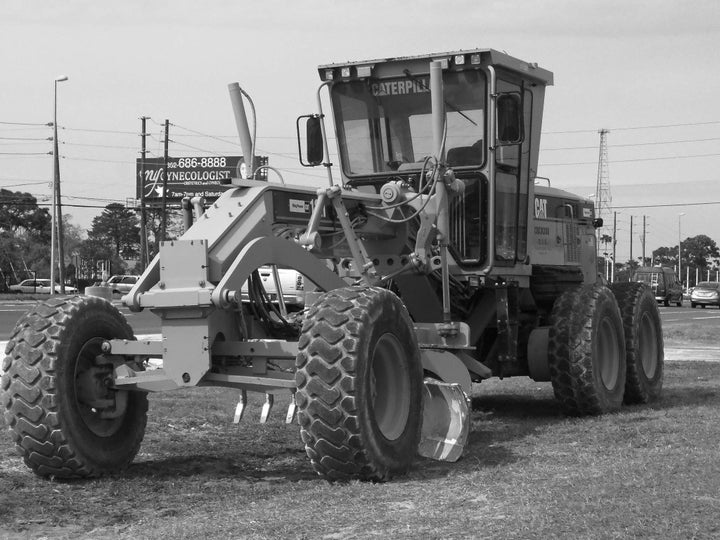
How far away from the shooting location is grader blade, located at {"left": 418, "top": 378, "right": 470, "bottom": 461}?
880cm

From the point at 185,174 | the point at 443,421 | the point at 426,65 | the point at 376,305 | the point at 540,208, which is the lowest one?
the point at 443,421

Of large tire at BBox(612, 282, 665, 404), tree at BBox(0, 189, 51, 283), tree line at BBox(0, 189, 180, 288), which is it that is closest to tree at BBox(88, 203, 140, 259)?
tree line at BBox(0, 189, 180, 288)

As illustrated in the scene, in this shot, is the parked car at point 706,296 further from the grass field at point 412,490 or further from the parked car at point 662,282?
the grass field at point 412,490

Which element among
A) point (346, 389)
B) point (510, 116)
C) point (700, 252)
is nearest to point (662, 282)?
point (510, 116)

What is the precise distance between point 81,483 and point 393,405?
220 centimetres

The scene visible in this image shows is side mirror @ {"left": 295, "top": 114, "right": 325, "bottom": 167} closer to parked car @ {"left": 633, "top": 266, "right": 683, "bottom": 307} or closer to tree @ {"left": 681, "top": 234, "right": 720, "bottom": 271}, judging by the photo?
parked car @ {"left": 633, "top": 266, "right": 683, "bottom": 307}

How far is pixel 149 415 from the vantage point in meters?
11.6

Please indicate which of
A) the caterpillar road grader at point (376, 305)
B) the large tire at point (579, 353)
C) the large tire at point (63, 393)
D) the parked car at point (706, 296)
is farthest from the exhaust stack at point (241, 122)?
the parked car at point (706, 296)

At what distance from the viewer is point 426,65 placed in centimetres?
1135

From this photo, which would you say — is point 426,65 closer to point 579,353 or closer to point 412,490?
point 579,353

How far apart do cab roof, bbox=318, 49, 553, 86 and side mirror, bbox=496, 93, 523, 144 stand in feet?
1.78

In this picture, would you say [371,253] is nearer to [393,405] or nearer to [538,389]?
[393,405]

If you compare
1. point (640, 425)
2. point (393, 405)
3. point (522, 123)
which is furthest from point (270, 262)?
point (640, 425)

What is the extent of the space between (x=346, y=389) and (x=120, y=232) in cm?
10941
